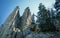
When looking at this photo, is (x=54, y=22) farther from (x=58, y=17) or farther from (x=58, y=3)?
(x=58, y=3)

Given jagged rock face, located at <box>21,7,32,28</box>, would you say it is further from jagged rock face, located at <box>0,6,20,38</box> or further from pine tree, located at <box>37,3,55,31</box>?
pine tree, located at <box>37,3,55,31</box>

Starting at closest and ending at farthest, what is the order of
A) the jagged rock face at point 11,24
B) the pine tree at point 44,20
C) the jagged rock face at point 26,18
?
the pine tree at point 44,20 < the jagged rock face at point 11,24 < the jagged rock face at point 26,18

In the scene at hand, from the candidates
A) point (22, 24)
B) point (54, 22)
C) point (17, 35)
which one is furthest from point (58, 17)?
point (22, 24)

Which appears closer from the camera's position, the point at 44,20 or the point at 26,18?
the point at 44,20

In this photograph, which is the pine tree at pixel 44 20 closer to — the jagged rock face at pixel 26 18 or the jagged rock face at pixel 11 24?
the jagged rock face at pixel 11 24

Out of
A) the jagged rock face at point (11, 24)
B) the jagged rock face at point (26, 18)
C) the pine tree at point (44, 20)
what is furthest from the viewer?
the jagged rock face at point (26, 18)

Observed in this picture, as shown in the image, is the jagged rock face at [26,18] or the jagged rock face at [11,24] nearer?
the jagged rock face at [11,24]

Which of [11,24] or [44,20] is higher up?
[44,20]

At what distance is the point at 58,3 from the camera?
39.2 meters

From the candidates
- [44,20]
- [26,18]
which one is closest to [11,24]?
[26,18]

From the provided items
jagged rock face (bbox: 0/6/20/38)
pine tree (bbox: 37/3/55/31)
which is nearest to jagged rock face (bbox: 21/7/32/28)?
jagged rock face (bbox: 0/6/20/38)

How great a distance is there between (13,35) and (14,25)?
7191 mm

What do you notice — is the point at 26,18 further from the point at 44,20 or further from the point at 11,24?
the point at 44,20

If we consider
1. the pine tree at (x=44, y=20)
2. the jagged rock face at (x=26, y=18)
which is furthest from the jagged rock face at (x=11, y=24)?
the pine tree at (x=44, y=20)
